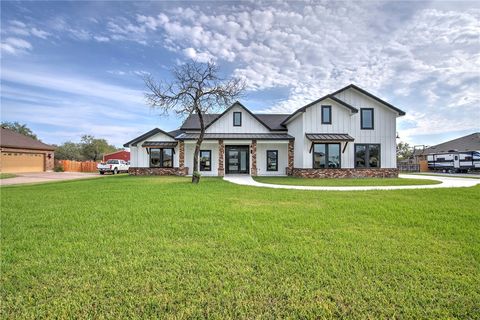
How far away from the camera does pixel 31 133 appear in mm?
47094

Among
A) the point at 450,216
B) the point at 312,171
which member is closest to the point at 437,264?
the point at 450,216

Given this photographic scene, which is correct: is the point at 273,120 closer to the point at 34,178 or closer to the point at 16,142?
the point at 34,178

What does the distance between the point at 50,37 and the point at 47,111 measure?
1421 cm

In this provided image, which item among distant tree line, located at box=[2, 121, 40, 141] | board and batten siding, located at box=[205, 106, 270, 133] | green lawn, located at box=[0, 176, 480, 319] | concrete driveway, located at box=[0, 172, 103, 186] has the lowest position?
green lawn, located at box=[0, 176, 480, 319]

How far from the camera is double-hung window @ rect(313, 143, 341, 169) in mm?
18078

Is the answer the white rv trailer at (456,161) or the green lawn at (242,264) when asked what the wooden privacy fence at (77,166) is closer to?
the green lawn at (242,264)

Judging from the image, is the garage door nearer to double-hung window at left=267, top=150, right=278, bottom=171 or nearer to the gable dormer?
the gable dormer

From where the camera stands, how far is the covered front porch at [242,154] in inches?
760

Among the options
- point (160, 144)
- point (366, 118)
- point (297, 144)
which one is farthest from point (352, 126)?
point (160, 144)

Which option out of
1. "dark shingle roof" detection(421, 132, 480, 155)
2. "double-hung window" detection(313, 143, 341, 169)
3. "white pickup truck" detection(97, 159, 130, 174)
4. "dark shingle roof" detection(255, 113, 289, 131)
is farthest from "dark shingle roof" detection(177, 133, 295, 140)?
"dark shingle roof" detection(421, 132, 480, 155)

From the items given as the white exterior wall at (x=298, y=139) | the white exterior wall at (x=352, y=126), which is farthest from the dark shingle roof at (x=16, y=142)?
the white exterior wall at (x=352, y=126)

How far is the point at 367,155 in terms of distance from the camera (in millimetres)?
18719

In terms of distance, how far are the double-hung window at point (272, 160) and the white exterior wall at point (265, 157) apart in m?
0.26

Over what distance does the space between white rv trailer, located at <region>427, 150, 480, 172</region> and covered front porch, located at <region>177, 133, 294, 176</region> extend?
25.3 m
